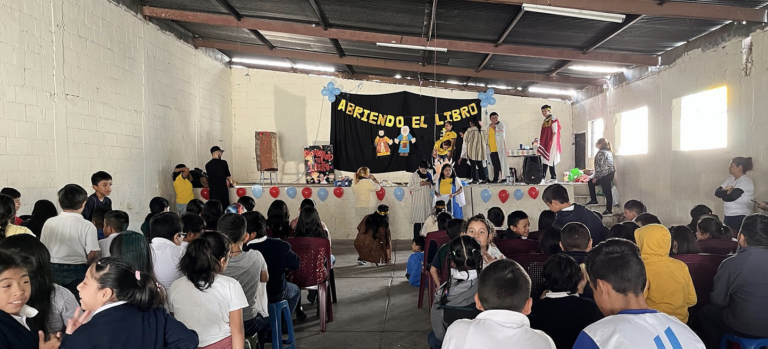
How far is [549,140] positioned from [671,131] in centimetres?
256

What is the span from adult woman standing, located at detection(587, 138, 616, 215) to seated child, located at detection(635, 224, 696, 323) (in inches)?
250

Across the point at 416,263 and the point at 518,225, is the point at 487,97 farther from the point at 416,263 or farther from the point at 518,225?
the point at 518,225

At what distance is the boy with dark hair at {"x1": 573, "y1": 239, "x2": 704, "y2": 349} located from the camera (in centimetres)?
140

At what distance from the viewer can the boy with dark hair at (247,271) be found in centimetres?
277

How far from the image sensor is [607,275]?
5.48ft

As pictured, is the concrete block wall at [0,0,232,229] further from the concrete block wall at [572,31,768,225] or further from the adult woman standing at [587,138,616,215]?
the concrete block wall at [572,31,768,225]

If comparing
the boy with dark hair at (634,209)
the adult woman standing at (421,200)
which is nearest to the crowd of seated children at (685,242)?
the boy with dark hair at (634,209)

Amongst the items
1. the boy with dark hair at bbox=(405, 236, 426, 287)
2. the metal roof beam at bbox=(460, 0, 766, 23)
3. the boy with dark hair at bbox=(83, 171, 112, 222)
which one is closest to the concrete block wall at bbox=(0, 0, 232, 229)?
the boy with dark hair at bbox=(83, 171, 112, 222)

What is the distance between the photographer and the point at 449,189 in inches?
296

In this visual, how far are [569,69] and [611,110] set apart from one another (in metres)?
1.17

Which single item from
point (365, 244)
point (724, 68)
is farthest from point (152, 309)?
point (724, 68)

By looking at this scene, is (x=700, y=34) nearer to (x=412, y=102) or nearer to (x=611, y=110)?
(x=611, y=110)

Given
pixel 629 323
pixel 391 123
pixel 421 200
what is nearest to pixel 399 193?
pixel 421 200

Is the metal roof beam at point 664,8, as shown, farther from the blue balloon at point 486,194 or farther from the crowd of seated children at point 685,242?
the blue balloon at point 486,194
